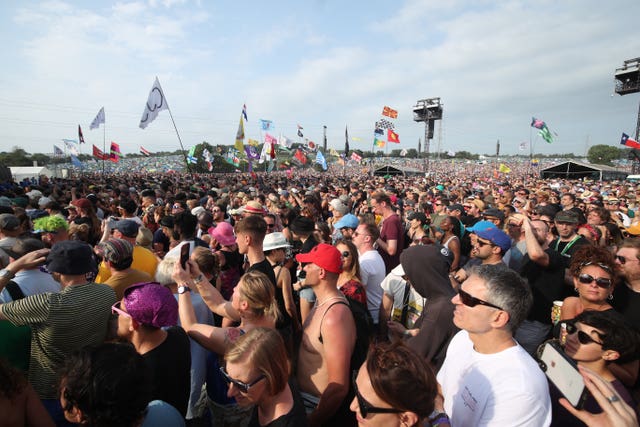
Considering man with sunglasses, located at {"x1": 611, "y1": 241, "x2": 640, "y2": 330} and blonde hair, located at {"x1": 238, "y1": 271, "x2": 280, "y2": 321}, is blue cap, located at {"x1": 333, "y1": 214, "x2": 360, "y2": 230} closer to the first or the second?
blonde hair, located at {"x1": 238, "y1": 271, "x2": 280, "y2": 321}

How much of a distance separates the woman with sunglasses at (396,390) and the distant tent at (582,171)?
4093 centimetres

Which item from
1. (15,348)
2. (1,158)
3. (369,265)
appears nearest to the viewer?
(15,348)

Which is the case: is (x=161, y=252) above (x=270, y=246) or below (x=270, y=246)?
below

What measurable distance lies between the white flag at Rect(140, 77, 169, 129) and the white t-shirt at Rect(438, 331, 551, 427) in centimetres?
1396

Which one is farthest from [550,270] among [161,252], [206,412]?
[161,252]

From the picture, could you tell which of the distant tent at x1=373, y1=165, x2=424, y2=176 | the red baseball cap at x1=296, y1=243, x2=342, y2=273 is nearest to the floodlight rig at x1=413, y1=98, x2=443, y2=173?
the distant tent at x1=373, y1=165, x2=424, y2=176

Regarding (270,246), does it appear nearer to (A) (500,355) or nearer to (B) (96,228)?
(A) (500,355)

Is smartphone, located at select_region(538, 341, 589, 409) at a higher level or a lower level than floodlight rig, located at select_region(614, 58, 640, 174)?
lower

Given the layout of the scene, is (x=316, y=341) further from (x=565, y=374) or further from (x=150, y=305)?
(x=565, y=374)

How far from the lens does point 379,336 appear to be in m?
3.41

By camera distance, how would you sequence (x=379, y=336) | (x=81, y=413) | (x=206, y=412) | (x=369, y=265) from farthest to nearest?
(x=369, y=265)
(x=379, y=336)
(x=206, y=412)
(x=81, y=413)

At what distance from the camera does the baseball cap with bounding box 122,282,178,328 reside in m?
2.08

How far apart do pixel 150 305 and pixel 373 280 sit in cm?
245

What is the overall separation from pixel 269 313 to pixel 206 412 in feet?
3.54
